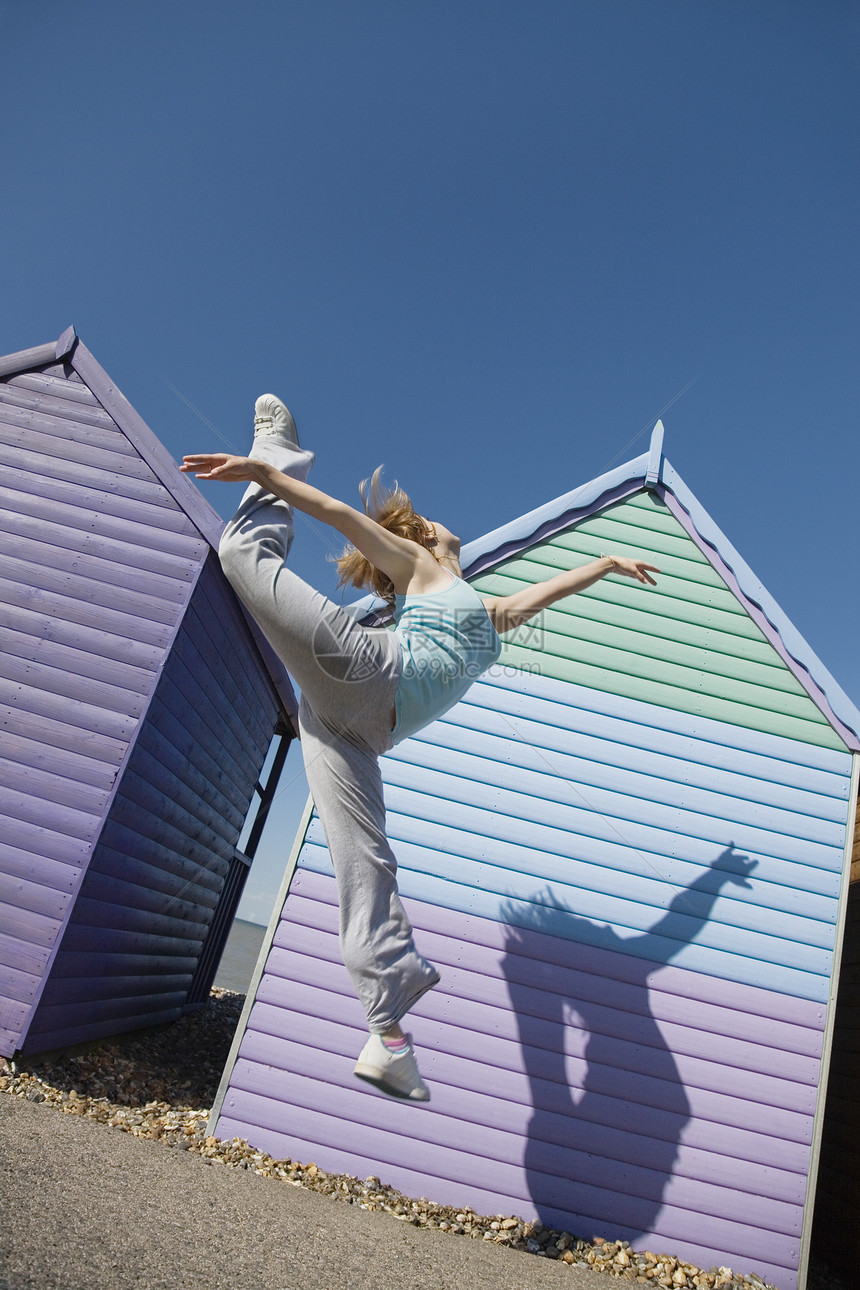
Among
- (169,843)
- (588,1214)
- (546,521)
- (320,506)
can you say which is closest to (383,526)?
(320,506)

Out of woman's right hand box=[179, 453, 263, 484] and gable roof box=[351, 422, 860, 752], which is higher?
gable roof box=[351, 422, 860, 752]

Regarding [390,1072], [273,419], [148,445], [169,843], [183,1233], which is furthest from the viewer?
[169,843]

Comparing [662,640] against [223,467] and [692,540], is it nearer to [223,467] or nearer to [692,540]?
[692,540]

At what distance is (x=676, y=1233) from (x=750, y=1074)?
0.82 metres

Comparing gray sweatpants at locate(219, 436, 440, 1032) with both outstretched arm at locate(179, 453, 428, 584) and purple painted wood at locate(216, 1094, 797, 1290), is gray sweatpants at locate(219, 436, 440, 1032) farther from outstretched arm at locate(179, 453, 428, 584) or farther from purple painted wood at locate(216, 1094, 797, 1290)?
purple painted wood at locate(216, 1094, 797, 1290)

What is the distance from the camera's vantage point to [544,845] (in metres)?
4.35

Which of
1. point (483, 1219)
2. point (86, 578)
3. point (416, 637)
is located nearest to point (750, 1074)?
point (483, 1219)

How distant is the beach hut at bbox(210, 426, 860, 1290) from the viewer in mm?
3861

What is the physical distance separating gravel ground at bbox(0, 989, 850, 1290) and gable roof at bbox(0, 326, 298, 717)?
3.27 meters

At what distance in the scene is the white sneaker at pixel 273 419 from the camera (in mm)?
2230

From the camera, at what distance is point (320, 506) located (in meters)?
2.11

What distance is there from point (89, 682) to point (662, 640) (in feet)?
11.6

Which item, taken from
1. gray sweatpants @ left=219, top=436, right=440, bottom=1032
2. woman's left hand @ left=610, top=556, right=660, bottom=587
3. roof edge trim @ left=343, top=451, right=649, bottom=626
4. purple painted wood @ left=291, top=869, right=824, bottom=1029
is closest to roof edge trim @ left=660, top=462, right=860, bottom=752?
roof edge trim @ left=343, top=451, right=649, bottom=626

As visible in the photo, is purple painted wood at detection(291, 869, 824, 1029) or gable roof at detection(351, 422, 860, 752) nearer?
purple painted wood at detection(291, 869, 824, 1029)
